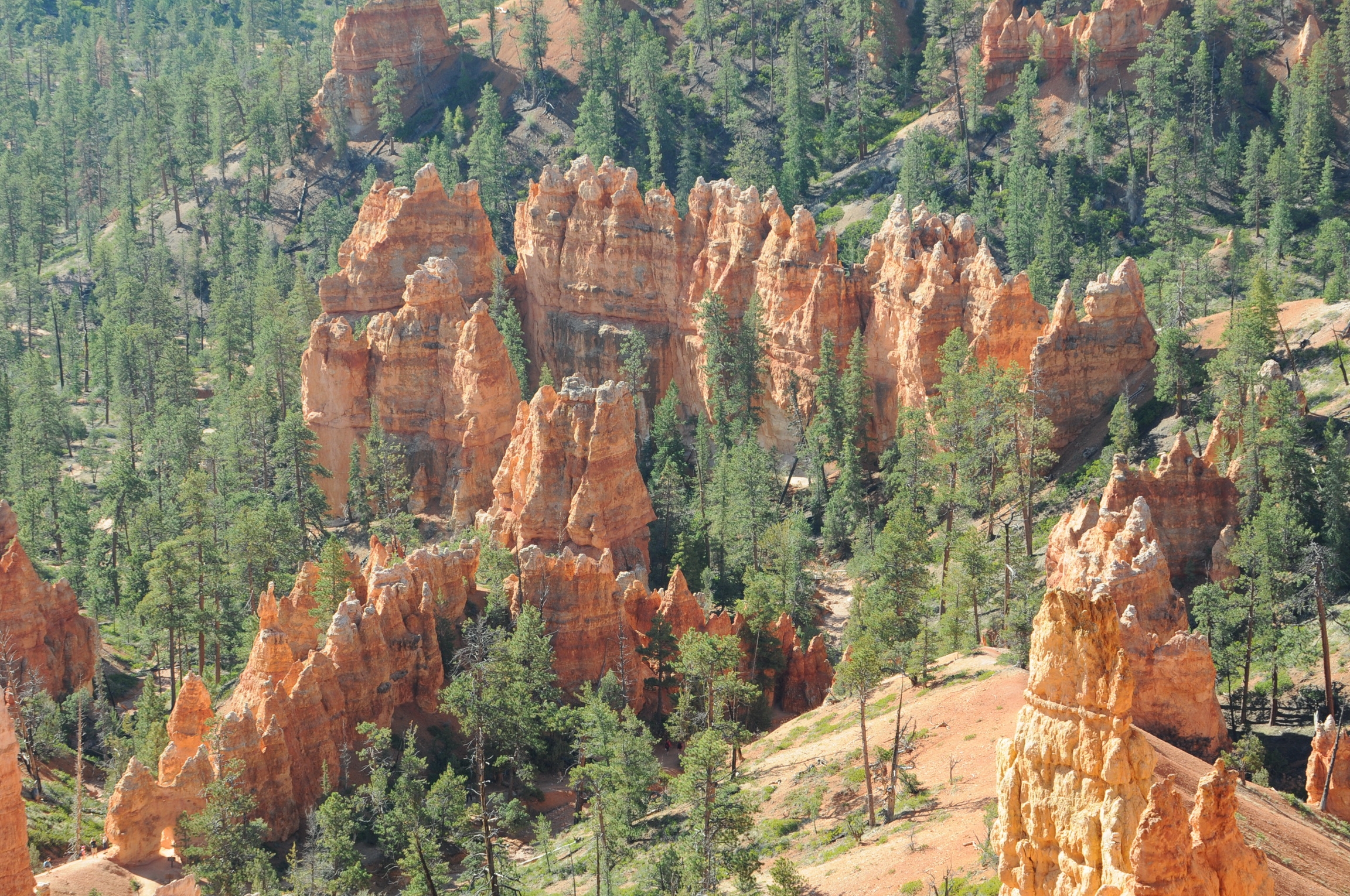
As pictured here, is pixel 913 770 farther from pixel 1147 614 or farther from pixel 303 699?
pixel 303 699

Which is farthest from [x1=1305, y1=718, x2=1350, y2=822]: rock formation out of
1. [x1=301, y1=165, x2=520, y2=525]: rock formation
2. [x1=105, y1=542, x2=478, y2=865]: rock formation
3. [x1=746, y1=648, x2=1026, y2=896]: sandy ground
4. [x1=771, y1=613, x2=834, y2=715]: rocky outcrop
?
[x1=301, y1=165, x2=520, y2=525]: rock formation

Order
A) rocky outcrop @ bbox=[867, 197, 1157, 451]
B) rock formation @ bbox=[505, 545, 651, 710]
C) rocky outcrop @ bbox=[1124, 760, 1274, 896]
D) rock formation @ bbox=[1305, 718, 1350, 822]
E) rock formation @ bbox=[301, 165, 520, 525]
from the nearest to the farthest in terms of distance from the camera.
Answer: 1. rocky outcrop @ bbox=[1124, 760, 1274, 896]
2. rock formation @ bbox=[1305, 718, 1350, 822]
3. rock formation @ bbox=[505, 545, 651, 710]
4. rocky outcrop @ bbox=[867, 197, 1157, 451]
5. rock formation @ bbox=[301, 165, 520, 525]

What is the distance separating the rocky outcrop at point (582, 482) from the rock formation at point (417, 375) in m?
9.86

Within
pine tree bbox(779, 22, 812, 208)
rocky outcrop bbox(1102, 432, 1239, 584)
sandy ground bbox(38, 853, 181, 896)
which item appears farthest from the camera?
pine tree bbox(779, 22, 812, 208)

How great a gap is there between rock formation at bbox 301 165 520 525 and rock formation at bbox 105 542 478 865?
20.1 metres

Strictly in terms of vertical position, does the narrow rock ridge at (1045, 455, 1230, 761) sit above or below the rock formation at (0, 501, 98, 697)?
above

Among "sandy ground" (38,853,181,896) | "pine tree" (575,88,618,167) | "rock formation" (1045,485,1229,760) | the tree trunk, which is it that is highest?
"pine tree" (575,88,618,167)

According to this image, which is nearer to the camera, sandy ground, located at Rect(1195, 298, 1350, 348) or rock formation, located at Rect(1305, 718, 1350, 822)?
rock formation, located at Rect(1305, 718, 1350, 822)

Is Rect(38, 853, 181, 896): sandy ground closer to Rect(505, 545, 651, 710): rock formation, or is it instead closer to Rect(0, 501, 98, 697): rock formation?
Rect(0, 501, 98, 697): rock formation

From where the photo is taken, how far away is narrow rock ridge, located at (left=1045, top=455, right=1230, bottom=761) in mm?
53062

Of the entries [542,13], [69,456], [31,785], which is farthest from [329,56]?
[31,785]

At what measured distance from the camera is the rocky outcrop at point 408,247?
103562 millimetres

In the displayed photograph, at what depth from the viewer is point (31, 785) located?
64125 millimetres

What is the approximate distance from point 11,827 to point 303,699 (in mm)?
26247
